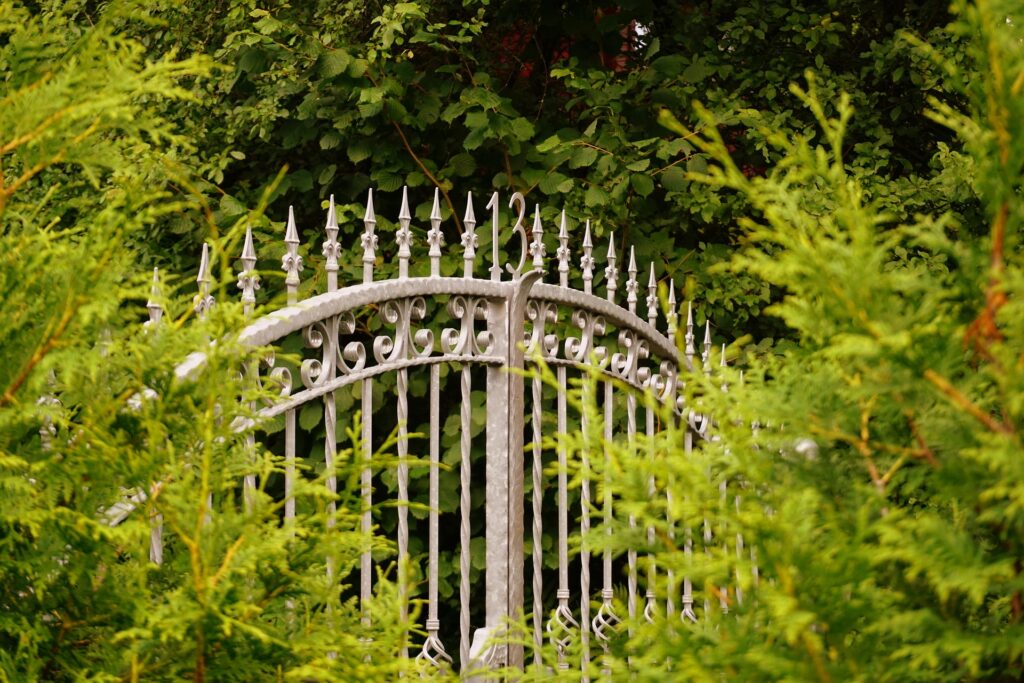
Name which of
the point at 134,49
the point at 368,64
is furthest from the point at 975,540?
the point at 368,64

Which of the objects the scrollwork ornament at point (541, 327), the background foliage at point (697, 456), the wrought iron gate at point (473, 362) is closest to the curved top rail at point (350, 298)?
the wrought iron gate at point (473, 362)

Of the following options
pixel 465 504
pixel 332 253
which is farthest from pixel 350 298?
pixel 465 504

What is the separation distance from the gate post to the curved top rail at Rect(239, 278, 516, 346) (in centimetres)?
7

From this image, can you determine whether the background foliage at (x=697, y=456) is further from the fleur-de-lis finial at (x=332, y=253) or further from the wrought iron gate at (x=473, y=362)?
the fleur-de-lis finial at (x=332, y=253)

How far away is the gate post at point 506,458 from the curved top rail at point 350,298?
0.24 feet

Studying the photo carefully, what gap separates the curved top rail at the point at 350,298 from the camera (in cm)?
279

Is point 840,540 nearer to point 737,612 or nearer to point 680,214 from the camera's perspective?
point 737,612

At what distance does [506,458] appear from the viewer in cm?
366

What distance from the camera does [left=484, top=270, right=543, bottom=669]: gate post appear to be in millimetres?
3641

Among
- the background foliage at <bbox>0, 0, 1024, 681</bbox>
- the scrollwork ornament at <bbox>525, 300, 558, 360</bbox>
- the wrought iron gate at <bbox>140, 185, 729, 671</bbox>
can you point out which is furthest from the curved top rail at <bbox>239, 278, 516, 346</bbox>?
the background foliage at <bbox>0, 0, 1024, 681</bbox>

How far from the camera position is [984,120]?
177 cm

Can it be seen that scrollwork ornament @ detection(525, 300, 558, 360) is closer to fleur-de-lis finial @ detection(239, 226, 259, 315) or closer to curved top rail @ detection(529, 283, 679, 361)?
curved top rail @ detection(529, 283, 679, 361)

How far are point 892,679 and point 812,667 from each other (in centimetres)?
16

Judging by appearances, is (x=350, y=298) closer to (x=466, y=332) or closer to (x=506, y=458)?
(x=466, y=332)
